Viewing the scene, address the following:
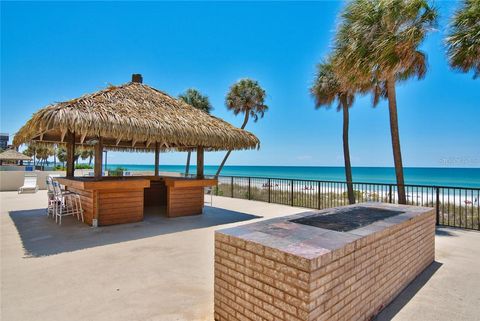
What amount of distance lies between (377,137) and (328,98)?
37000 mm

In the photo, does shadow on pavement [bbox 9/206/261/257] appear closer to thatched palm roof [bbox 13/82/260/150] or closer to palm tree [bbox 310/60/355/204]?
thatched palm roof [bbox 13/82/260/150]

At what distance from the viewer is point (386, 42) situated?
18.9ft

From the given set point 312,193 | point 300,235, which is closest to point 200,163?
point 312,193

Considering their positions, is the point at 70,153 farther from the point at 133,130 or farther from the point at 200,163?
the point at 200,163

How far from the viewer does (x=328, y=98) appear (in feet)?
34.3

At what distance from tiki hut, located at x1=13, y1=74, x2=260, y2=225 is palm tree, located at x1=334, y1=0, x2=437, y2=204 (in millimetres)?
3487

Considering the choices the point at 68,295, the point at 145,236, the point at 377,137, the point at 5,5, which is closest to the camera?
the point at 68,295

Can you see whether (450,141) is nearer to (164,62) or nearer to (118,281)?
(164,62)

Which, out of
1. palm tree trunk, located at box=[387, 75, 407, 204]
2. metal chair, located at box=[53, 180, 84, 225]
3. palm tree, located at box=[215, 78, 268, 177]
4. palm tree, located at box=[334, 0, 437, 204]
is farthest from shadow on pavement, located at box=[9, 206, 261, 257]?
palm tree, located at box=[215, 78, 268, 177]

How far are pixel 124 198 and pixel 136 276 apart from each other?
131 inches

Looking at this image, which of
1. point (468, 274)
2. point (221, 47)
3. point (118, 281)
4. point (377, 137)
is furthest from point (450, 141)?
point (118, 281)

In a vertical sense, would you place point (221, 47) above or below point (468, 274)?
above

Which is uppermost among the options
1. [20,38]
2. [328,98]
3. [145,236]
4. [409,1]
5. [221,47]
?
[221,47]

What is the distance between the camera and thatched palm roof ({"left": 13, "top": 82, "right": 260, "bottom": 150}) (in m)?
5.23
